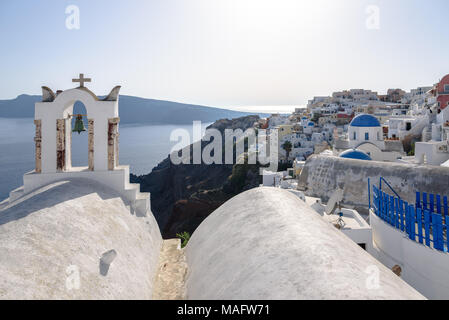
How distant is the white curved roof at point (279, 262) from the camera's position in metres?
3.36

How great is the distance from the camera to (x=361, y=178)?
14117 mm

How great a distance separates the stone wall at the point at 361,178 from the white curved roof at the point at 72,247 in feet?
32.6

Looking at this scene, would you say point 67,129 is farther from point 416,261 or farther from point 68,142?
point 416,261

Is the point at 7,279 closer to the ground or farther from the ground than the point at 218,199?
farther from the ground

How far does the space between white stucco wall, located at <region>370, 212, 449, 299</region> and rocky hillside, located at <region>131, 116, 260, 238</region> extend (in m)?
29.5

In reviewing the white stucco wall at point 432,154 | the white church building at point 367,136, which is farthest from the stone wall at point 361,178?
the white church building at point 367,136

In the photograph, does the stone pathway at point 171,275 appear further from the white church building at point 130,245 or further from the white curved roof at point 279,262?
the white curved roof at point 279,262

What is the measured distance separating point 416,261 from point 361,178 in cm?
671

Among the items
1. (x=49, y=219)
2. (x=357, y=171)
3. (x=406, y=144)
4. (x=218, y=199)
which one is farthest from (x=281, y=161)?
(x=49, y=219)

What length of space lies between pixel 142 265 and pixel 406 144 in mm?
37925
